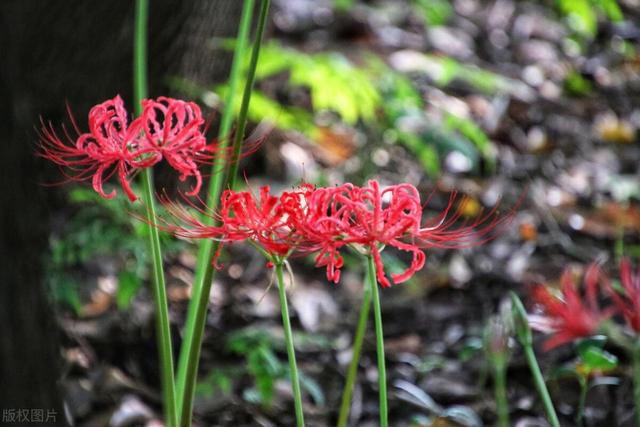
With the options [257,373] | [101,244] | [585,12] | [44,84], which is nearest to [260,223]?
[257,373]

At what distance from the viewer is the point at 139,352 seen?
218 centimetres

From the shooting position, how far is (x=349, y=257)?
2.54 m

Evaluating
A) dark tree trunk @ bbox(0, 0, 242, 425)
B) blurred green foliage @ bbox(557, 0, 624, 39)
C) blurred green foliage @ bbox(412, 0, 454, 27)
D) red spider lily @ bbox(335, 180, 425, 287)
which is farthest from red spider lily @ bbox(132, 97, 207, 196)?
blurred green foliage @ bbox(412, 0, 454, 27)

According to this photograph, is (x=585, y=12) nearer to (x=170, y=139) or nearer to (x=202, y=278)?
(x=202, y=278)

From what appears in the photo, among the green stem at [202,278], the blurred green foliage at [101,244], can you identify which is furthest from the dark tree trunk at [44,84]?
the green stem at [202,278]

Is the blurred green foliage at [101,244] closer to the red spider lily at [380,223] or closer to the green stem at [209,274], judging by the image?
the green stem at [209,274]

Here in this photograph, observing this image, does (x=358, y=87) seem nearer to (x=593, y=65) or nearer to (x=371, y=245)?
(x=371, y=245)

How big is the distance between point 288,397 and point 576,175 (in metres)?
1.75

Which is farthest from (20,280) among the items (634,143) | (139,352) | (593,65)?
→ (593,65)

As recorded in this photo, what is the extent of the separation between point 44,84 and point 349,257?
0.95m

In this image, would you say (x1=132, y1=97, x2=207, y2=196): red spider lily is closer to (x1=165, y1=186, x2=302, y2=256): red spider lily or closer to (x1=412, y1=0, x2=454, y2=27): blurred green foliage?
(x1=165, y1=186, x2=302, y2=256): red spider lily

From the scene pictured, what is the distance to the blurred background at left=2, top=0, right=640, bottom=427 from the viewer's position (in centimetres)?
193

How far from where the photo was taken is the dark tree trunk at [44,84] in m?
1.38

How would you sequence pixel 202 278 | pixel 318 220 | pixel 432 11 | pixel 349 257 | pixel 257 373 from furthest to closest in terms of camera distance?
1. pixel 432 11
2. pixel 349 257
3. pixel 257 373
4. pixel 202 278
5. pixel 318 220
